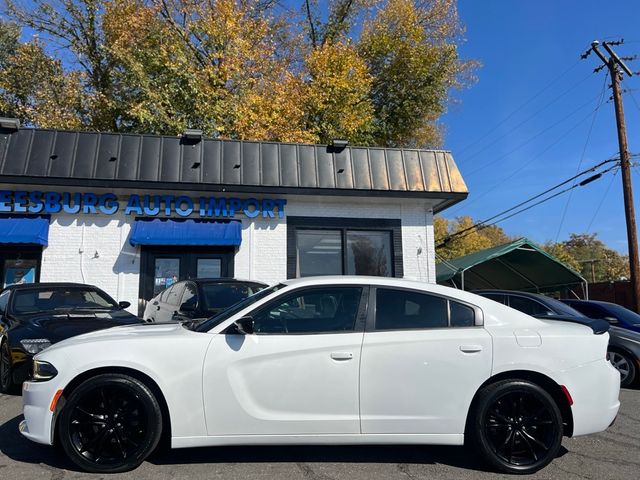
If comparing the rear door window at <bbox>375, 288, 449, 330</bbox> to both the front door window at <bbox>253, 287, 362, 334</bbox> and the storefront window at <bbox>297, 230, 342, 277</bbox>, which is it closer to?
the front door window at <bbox>253, 287, 362, 334</bbox>

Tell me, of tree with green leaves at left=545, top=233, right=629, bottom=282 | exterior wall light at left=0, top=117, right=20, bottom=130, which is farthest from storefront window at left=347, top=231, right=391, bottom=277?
tree with green leaves at left=545, top=233, right=629, bottom=282

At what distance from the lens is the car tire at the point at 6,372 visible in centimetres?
602

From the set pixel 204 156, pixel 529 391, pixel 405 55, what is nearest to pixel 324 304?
pixel 529 391

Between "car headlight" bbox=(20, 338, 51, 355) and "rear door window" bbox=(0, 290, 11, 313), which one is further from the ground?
"rear door window" bbox=(0, 290, 11, 313)

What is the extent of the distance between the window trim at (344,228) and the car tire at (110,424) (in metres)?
8.21

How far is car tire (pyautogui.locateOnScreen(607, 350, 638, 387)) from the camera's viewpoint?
25.8ft

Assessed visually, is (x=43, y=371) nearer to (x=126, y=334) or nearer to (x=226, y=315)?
(x=126, y=334)

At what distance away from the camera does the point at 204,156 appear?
1150 cm

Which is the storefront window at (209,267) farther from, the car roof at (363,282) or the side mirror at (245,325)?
the side mirror at (245,325)

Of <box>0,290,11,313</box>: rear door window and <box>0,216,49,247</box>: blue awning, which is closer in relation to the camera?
<box>0,290,11,313</box>: rear door window

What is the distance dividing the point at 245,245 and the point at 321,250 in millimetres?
1924

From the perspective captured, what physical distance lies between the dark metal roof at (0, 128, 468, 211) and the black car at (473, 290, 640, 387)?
3.94m

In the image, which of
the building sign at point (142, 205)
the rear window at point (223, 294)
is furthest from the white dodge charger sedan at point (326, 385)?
the building sign at point (142, 205)

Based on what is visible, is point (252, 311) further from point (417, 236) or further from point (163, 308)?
point (417, 236)
